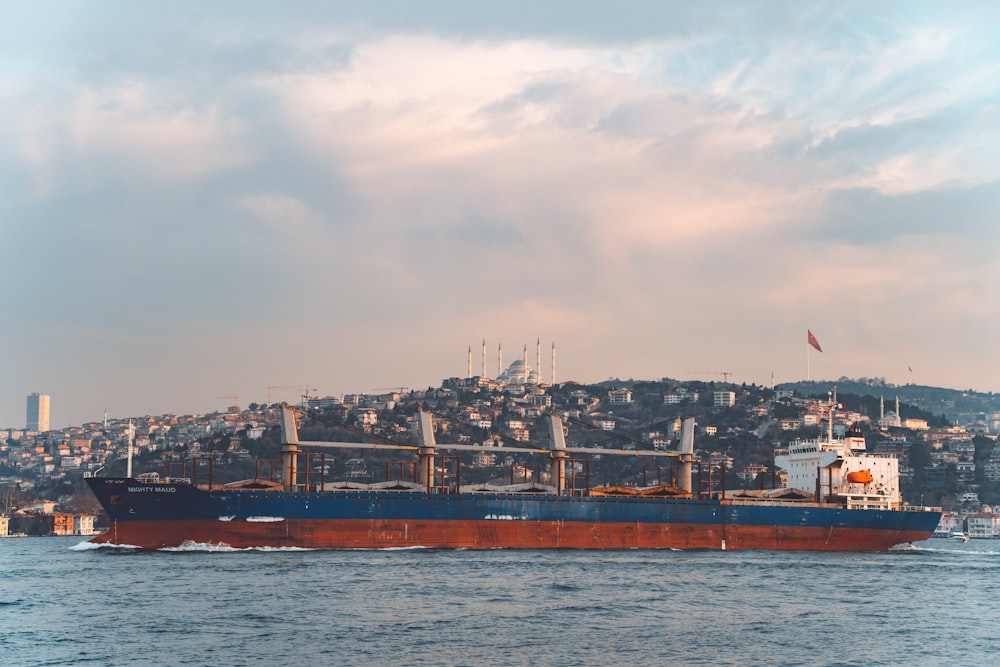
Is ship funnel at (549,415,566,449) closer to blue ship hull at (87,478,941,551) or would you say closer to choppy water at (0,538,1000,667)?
blue ship hull at (87,478,941,551)

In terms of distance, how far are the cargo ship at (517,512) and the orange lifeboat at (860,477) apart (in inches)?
2.7

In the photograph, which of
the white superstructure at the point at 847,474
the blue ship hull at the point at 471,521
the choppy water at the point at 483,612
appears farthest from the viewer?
the white superstructure at the point at 847,474

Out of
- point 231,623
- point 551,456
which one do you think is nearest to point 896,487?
point 551,456

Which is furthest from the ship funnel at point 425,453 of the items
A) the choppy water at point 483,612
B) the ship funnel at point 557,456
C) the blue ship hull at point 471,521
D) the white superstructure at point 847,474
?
the white superstructure at point 847,474

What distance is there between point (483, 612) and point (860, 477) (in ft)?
151

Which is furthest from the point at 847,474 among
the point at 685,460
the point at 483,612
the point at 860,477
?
the point at 483,612

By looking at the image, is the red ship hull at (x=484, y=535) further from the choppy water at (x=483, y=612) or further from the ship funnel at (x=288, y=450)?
the ship funnel at (x=288, y=450)

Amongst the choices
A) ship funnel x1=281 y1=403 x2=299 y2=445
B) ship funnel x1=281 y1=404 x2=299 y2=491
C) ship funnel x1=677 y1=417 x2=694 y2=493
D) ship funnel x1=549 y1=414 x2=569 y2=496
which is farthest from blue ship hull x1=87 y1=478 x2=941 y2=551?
ship funnel x1=677 y1=417 x2=694 y2=493

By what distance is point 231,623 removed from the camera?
37.6m

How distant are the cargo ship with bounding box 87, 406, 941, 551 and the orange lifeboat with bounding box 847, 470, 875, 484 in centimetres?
7

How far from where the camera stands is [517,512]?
70000 millimetres

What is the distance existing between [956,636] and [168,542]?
43.9m

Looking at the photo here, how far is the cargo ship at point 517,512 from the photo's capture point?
65.2 m

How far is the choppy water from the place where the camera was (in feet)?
109
